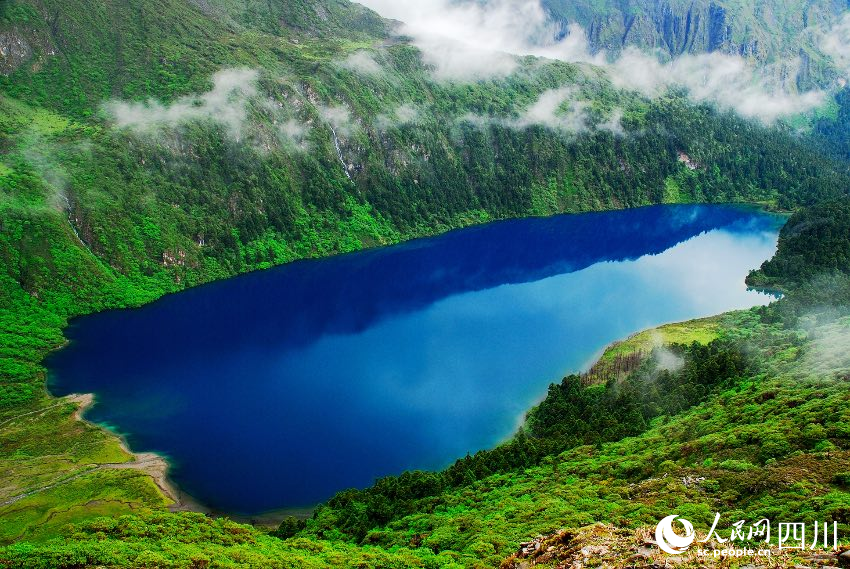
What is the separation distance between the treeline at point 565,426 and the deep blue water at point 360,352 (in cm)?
686

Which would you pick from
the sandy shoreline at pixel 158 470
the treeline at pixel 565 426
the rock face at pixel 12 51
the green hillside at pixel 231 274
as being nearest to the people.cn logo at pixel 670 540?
the green hillside at pixel 231 274

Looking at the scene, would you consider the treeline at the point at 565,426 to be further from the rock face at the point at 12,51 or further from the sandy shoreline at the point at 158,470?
the rock face at the point at 12,51

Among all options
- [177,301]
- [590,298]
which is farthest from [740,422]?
[177,301]


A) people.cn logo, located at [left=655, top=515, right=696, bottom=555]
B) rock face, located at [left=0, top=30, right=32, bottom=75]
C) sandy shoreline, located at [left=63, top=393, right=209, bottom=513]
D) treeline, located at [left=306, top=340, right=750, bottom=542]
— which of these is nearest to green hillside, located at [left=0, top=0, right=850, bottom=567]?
treeline, located at [left=306, top=340, right=750, bottom=542]

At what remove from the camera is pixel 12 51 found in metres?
158

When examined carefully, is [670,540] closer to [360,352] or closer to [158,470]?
[158,470]

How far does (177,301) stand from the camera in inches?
4951

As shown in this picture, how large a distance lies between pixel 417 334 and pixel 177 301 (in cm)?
5351

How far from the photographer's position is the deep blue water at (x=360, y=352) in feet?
234

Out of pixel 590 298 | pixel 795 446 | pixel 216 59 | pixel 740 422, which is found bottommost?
pixel 795 446

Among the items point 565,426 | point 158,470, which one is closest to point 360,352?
point 158,470

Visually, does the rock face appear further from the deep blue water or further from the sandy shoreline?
the sandy shoreline

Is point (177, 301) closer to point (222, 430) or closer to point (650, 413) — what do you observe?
point (222, 430)

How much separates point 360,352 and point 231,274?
56350 millimetres
